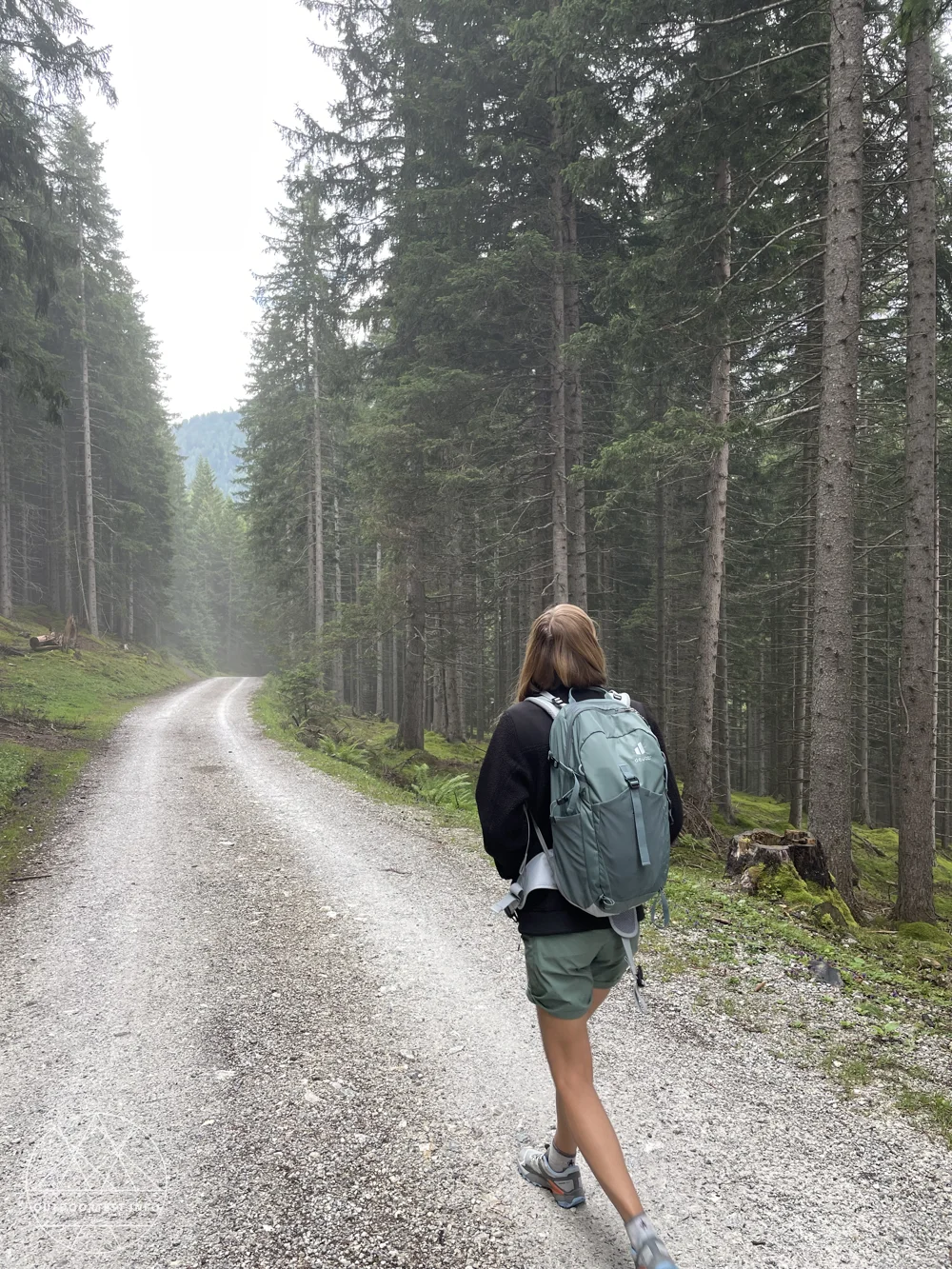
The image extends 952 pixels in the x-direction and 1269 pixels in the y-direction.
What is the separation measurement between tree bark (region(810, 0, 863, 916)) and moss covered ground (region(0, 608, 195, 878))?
871 centimetres

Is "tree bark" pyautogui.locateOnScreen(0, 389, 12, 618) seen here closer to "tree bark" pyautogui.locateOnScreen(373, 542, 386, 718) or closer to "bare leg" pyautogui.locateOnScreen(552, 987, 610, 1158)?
"tree bark" pyautogui.locateOnScreen(373, 542, 386, 718)

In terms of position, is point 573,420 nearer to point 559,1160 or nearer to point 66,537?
point 559,1160

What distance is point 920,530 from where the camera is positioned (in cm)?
839

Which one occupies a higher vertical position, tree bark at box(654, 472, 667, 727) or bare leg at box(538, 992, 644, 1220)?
tree bark at box(654, 472, 667, 727)

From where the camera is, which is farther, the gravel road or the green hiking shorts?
the gravel road

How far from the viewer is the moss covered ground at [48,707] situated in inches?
374


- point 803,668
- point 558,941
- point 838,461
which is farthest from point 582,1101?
point 803,668

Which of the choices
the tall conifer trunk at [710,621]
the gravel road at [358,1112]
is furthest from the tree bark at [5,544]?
the tall conifer trunk at [710,621]

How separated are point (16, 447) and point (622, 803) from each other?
31033mm

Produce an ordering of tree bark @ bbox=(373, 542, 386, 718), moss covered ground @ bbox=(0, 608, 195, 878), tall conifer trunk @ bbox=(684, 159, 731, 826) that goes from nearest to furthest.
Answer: moss covered ground @ bbox=(0, 608, 195, 878) < tall conifer trunk @ bbox=(684, 159, 731, 826) < tree bark @ bbox=(373, 542, 386, 718)

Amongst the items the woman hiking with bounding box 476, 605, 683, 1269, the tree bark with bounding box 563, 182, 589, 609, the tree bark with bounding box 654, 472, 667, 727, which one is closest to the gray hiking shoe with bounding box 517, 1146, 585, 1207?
the woman hiking with bounding box 476, 605, 683, 1269

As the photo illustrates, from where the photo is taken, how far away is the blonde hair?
2.69 m

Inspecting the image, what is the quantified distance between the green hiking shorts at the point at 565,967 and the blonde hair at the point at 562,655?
893 millimetres

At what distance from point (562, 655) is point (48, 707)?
1840cm
